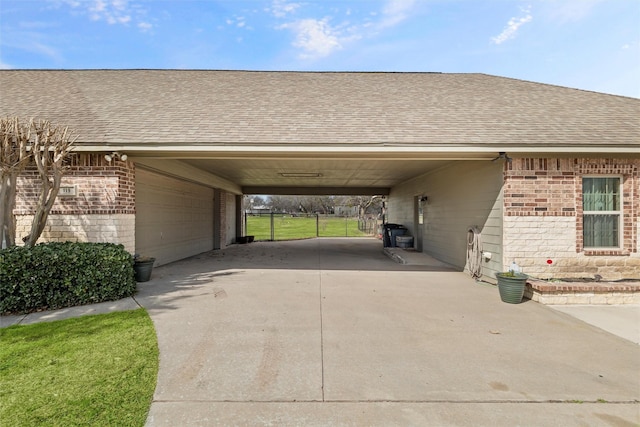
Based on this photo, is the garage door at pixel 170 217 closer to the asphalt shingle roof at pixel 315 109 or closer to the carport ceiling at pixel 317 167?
the carport ceiling at pixel 317 167

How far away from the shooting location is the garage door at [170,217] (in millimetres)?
8305

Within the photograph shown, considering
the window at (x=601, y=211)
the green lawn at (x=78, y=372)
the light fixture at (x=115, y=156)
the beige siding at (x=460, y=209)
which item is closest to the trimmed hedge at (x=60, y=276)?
the green lawn at (x=78, y=372)

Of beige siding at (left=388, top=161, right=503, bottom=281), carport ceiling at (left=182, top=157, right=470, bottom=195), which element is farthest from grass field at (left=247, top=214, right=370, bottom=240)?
beige siding at (left=388, top=161, right=503, bottom=281)

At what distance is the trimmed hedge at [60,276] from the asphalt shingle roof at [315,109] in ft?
8.04

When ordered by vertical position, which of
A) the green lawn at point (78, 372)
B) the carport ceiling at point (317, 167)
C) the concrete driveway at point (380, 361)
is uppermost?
the carport ceiling at point (317, 167)

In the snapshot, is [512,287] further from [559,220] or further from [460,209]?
[460,209]

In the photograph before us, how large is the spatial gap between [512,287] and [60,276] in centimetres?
766

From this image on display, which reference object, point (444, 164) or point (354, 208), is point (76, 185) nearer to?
point (444, 164)

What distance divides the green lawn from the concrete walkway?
8.0 inches

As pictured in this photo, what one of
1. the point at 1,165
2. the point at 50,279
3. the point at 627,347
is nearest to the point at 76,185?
the point at 1,165

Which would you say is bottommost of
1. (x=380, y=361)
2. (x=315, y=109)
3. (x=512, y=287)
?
(x=380, y=361)

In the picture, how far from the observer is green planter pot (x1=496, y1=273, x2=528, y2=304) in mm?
5574

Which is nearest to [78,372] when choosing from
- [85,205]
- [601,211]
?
[85,205]

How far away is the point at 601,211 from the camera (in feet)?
22.0
